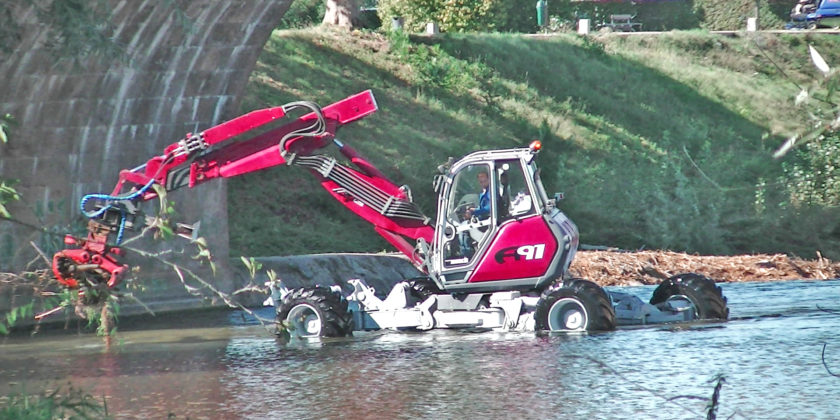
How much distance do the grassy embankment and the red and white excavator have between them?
32.9 feet

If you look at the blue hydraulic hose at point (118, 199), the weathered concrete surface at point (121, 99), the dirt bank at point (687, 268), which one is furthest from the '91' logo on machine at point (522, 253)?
the dirt bank at point (687, 268)

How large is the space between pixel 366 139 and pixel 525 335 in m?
16.8

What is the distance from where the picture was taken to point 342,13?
126 ft

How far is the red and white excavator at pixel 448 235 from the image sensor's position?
52.1ft

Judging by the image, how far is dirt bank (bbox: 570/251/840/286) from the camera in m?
24.4

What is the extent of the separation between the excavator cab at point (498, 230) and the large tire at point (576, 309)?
531 mm

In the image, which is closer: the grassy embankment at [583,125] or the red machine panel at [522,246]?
the red machine panel at [522,246]

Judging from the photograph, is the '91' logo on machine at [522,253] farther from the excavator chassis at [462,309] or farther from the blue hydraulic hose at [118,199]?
the blue hydraulic hose at [118,199]

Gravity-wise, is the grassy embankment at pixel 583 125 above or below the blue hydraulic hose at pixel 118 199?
above

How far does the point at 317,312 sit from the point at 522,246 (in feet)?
8.61

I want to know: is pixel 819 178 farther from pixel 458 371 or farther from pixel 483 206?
pixel 458 371

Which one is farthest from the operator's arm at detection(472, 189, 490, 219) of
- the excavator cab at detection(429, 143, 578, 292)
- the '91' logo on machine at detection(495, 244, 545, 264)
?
the '91' logo on machine at detection(495, 244, 545, 264)

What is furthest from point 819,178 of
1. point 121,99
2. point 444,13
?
point 121,99

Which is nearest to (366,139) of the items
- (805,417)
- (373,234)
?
(373,234)
